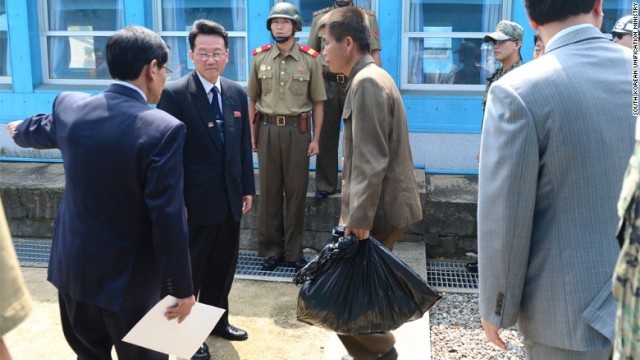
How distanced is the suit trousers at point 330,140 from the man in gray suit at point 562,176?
3.71 meters

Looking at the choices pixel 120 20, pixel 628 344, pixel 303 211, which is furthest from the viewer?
pixel 120 20

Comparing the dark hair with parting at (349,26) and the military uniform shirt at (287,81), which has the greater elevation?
the dark hair with parting at (349,26)

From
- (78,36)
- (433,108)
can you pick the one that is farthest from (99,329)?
(78,36)

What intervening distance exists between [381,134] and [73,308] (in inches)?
63.4

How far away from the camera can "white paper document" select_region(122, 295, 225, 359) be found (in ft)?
8.28

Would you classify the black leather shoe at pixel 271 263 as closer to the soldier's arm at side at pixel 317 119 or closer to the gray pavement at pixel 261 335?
the gray pavement at pixel 261 335

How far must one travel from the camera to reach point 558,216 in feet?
6.25

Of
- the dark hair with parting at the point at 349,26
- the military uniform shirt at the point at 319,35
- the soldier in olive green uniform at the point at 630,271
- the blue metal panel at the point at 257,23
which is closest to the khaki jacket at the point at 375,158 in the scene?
the dark hair with parting at the point at 349,26

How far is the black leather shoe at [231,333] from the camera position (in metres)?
3.96

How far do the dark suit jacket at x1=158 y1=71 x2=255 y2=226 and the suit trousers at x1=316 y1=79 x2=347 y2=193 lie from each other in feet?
6.41

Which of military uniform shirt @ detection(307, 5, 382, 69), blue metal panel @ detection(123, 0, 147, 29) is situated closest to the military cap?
military uniform shirt @ detection(307, 5, 382, 69)

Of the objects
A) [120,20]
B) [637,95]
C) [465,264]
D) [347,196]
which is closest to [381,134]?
[347,196]

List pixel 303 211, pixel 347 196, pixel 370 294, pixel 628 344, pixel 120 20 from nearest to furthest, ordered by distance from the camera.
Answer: pixel 628 344 → pixel 370 294 → pixel 347 196 → pixel 303 211 → pixel 120 20

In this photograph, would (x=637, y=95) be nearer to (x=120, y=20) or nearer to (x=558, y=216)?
(x=558, y=216)
